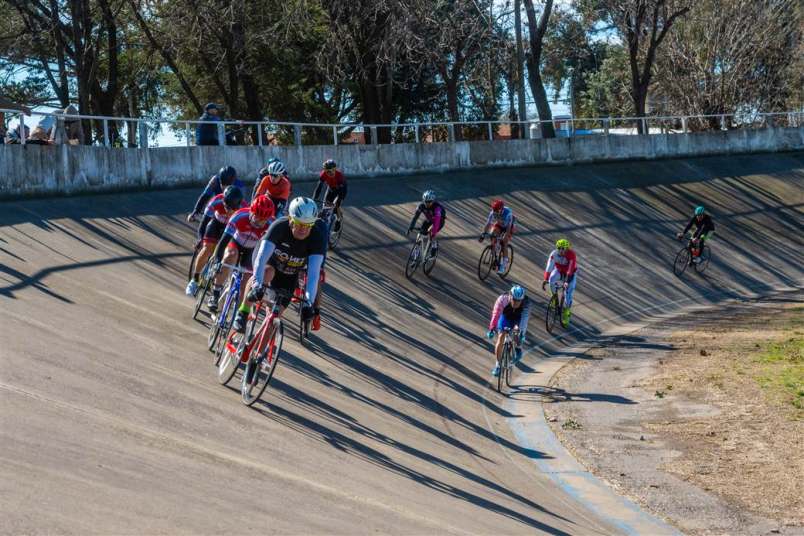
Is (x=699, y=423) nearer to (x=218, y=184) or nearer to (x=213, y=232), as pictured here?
(x=213, y=232)

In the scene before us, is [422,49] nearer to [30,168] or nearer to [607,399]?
[30,168]

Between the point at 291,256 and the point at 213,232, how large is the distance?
146 inches

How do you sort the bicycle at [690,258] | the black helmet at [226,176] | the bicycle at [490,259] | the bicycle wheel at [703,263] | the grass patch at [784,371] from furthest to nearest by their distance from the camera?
1. the bicycle wheel at [703,263]
2. the bicycle at [690,258]
3. the bicycle at [490,259]
4. the grass patch at [784,371]
5. the black helmet at [226,176]

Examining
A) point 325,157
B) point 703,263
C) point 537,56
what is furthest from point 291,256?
point 537,56

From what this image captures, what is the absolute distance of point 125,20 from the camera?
125ft

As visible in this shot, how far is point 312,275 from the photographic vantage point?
9188 mm

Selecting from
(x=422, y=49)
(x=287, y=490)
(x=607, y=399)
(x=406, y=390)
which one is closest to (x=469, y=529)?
(x=287, y=490)

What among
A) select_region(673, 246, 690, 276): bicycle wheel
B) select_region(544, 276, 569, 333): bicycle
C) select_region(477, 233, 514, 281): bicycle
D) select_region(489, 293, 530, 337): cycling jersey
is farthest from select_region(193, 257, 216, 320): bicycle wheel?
select_region(673, 246, 690, 276): bicycle wheel

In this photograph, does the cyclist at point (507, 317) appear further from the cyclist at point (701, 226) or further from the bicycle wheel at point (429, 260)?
the cyclist at point (701, 226)

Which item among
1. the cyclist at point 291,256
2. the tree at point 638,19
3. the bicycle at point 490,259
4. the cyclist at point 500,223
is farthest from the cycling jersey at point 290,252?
the tree at point 638,19

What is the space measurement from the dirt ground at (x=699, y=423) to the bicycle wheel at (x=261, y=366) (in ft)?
13.6

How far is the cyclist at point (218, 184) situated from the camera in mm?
13062

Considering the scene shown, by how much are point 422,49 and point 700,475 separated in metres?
27.2

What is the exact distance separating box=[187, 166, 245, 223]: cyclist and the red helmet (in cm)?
102
